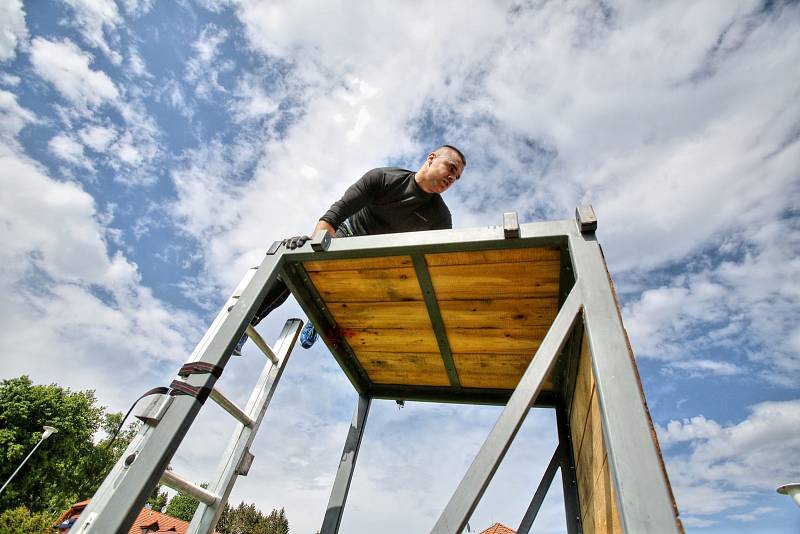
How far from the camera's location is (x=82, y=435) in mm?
25938

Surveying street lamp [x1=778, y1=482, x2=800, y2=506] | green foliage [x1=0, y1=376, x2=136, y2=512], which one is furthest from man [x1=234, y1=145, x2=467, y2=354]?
green foliage [x1=0, y1=376, x2=136, y2=512]

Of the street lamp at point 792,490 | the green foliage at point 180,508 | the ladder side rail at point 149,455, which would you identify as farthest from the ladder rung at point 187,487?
the green foliage at point 180,508

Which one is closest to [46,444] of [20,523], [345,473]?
[20,523]

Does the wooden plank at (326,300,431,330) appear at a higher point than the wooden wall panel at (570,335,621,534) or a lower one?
higher

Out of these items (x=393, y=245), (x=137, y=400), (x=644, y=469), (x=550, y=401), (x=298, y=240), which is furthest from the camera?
(x=550, y=401)

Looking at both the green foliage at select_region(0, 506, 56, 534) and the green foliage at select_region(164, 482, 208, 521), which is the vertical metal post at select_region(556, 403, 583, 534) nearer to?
the green foliage at select_region(0, 506, 56, 534)

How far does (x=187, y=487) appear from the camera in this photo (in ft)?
6.57

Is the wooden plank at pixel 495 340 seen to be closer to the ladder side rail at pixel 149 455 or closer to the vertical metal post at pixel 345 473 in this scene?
the vertical metal post at pixel 345 473

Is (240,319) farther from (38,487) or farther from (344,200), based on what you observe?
(38,487)

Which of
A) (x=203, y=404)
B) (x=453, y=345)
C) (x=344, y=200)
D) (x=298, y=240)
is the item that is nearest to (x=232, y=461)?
(x=203, y=404)

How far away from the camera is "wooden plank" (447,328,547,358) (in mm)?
2418

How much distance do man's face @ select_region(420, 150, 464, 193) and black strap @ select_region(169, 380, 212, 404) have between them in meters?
2.08

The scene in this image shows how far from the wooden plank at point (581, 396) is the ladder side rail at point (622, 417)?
0.16 m

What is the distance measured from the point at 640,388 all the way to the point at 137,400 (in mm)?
2092
